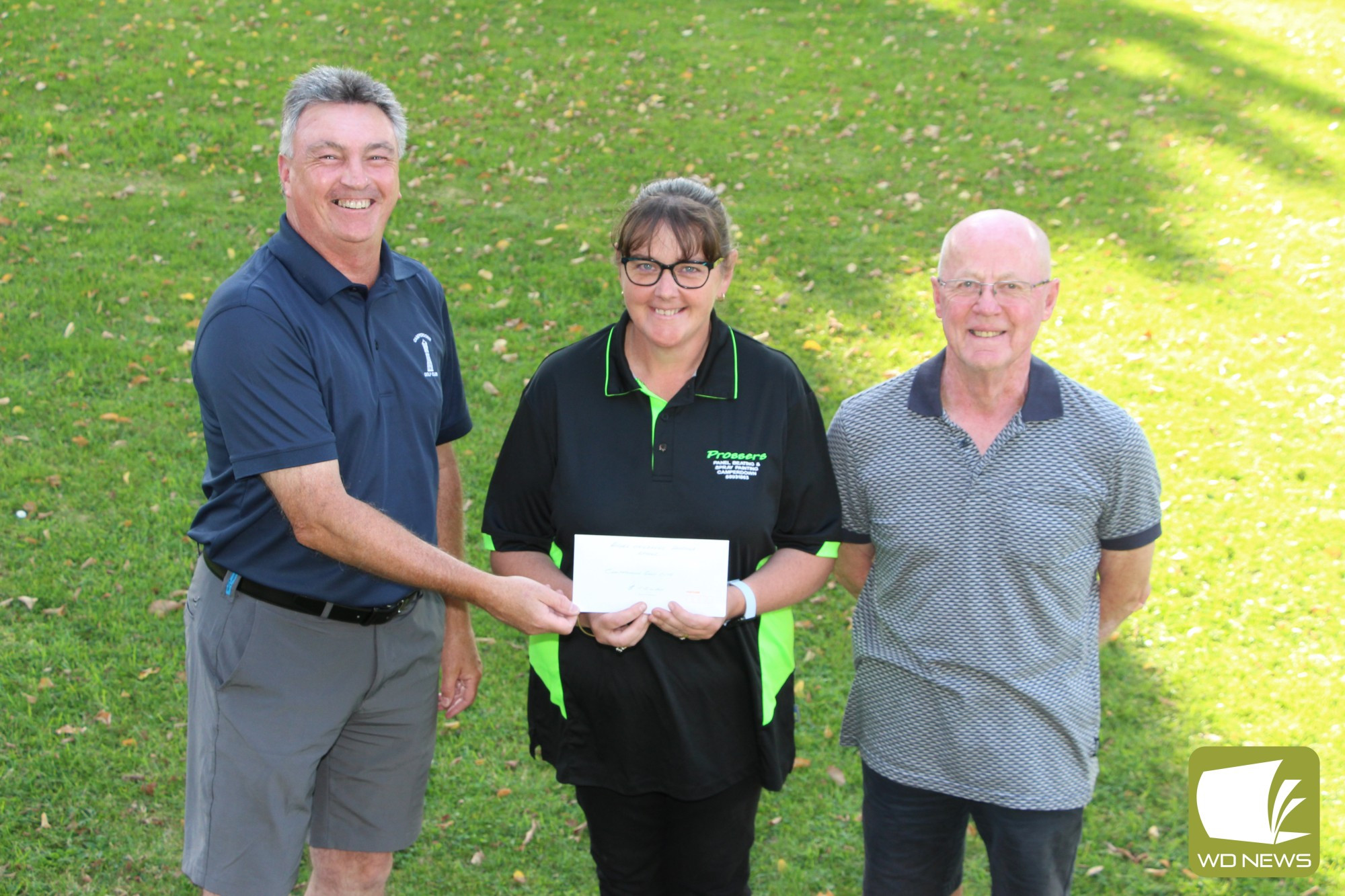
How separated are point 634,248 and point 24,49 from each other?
13.7 m

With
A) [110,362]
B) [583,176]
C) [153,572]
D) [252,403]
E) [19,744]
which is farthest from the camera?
[583,176]

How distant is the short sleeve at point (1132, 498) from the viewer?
304 cm

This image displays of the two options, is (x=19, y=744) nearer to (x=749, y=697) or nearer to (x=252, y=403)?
(x=252, y=403)

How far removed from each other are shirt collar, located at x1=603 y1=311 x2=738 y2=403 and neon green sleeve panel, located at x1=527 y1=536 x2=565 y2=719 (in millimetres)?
516

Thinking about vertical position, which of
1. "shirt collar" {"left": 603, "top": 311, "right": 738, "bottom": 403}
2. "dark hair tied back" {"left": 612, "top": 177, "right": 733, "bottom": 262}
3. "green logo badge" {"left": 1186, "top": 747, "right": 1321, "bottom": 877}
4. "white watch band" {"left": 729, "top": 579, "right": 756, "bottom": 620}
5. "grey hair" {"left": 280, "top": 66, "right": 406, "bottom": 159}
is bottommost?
"green logo badge" {"left": 1186, "top": 747, "right": 1321, "bottom": 877}

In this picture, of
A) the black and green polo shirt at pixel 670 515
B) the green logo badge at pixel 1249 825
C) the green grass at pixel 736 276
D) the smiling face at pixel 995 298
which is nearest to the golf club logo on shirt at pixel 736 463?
the black and green polo shirt at pixel 670 515

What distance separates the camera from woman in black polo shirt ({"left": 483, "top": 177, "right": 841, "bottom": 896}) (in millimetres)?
3047

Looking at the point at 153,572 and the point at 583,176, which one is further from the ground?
the point at 583,176

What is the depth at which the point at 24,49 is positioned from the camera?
531 inches

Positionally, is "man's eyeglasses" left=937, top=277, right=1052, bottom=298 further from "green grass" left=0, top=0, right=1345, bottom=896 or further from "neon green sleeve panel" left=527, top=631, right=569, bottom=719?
"green grass" left=0, top=0, right=1345, bottom=896

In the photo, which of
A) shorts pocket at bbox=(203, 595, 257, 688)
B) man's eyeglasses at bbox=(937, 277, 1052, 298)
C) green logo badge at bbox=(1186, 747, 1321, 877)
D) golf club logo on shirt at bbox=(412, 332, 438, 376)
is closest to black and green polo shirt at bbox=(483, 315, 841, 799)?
golf club logo on shirt at bbox=(412, 332, 438, 376)

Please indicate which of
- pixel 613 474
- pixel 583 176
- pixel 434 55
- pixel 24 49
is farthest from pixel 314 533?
pixel 24 49

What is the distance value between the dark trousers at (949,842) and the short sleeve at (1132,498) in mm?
792

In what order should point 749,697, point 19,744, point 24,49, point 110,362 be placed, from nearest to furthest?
point 749,697 < point 19,744 < point 110,362 < point 24,49
